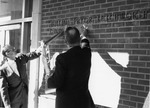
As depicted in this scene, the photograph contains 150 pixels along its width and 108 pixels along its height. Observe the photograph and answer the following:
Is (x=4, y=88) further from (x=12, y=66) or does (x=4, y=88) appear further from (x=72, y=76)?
(x=72, y=76)

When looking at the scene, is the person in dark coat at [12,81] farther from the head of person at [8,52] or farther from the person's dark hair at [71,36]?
the person's dark hair at [71,36]

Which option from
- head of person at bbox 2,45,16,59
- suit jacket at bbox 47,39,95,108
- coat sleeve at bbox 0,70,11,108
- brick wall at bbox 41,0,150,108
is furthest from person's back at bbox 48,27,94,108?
head of person at bbox 2,45,16,59

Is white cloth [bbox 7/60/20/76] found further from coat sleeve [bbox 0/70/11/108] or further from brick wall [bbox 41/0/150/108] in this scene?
brick wall [bbox 41/0/150/108]

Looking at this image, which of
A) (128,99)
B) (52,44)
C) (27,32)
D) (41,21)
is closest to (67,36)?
(128,99)

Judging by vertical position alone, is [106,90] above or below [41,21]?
below

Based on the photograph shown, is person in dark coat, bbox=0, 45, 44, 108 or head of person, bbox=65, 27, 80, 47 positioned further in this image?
person in dark coat, bbox=0, 45, 44, 108

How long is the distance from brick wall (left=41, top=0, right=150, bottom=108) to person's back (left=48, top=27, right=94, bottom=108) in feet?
2.26

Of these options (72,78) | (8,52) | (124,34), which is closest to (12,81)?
(8,52)

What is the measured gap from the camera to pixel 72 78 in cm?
332

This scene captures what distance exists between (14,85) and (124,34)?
6.84 feet

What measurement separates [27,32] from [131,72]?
125 inches

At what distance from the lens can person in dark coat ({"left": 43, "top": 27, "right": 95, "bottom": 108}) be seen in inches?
128

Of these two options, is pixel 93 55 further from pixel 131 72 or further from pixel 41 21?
pixel 41 21

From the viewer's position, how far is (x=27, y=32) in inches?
245
